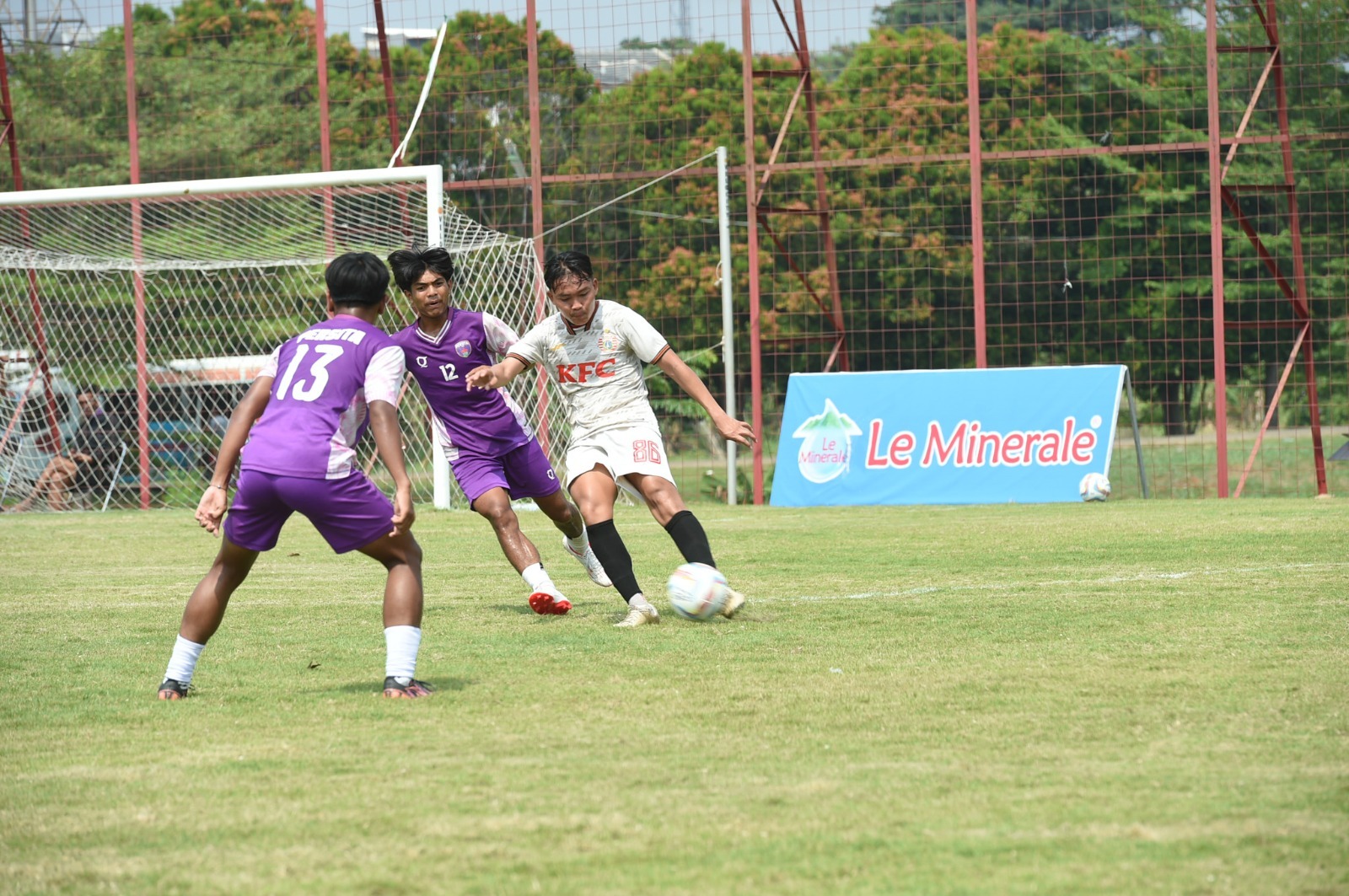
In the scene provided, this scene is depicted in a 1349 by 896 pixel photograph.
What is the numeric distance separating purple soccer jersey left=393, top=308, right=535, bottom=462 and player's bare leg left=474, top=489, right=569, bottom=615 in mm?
304

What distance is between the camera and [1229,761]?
156 inches

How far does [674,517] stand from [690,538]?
0.16 metres

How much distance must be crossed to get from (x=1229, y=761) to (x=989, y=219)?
26525 millimetres

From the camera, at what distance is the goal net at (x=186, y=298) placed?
1719 centimetres

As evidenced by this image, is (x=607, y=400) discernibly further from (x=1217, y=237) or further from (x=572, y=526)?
(x=1217, y=237)

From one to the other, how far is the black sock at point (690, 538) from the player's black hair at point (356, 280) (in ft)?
7.40

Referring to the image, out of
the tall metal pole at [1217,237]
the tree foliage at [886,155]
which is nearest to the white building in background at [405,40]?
the tree foliage at [886,155]

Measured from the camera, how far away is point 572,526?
28.3ft

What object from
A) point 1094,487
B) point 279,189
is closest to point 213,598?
point 1094,487

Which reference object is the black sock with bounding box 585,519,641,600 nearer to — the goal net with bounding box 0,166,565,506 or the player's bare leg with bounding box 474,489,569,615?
the player's bare leg with bounding box 474,489,569,615

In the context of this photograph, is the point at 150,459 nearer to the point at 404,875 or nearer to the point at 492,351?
the point at 492,351

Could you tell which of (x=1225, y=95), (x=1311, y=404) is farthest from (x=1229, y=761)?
(x=1225, y=95)

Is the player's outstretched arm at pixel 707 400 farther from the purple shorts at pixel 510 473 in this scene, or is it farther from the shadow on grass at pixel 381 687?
the shadow on grass at pixel 381 687

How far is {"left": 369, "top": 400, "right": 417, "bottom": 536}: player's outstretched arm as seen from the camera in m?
5.15
